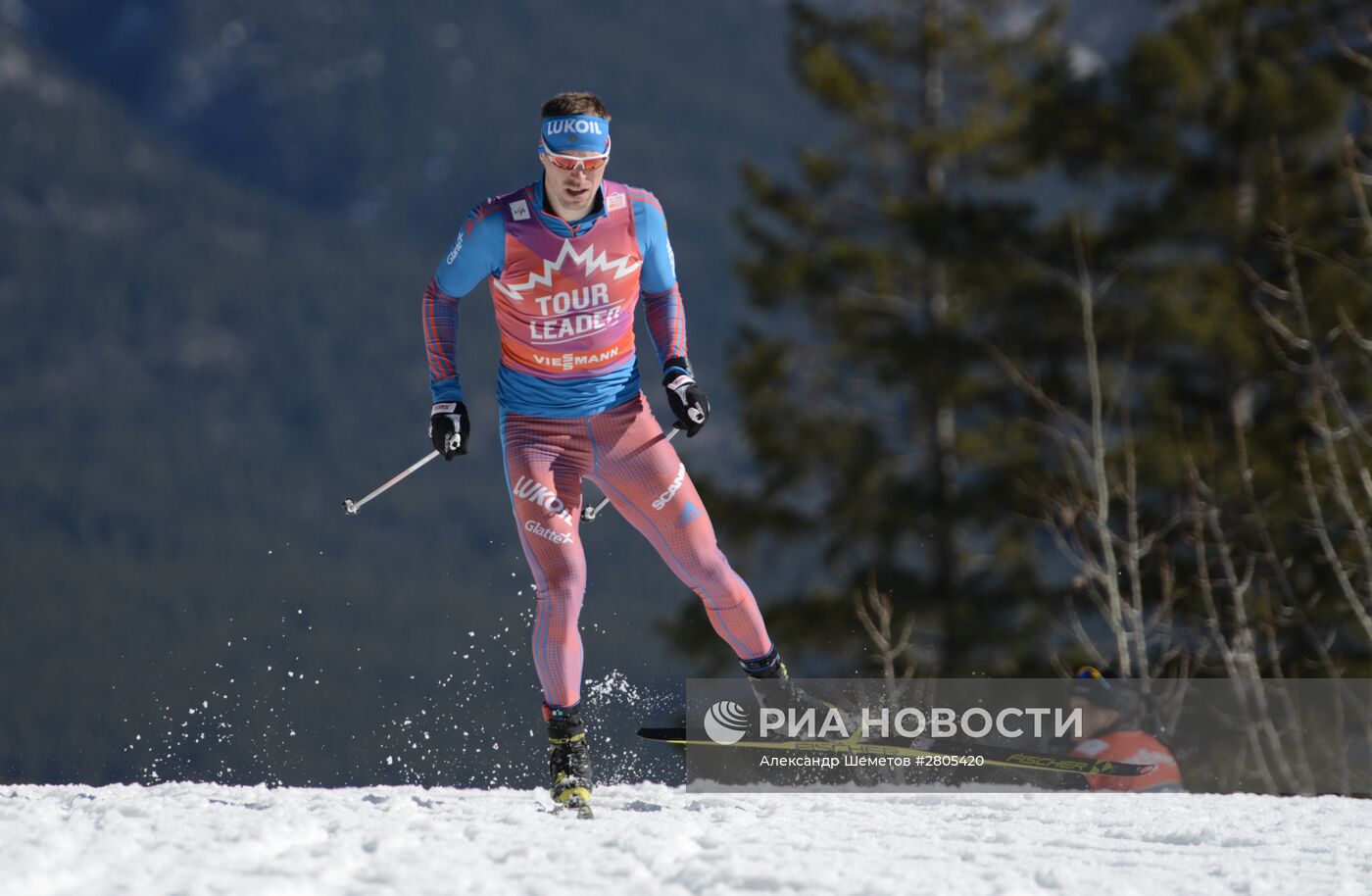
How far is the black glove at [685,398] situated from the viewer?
16.7ft

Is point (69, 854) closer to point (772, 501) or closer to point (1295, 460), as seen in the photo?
point (1295, 460)

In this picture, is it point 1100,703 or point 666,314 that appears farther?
point 1100,703

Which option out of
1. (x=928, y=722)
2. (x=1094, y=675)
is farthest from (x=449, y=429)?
(x=1094, y=675)

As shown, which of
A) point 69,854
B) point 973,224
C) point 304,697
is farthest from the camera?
point 304,697

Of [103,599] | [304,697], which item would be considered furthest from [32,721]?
[103,599]

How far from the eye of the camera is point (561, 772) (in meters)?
4.84

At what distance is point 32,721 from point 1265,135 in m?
113

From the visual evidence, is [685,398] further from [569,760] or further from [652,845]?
[652,845]

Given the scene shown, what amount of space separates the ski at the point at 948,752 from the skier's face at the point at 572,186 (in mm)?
1947

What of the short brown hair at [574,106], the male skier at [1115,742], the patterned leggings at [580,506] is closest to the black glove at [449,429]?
the patterned leggings at [580,506]

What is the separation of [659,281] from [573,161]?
1.99 ft

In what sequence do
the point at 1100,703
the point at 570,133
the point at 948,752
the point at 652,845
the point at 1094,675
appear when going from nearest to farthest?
the point at 652,845 < the point at 570,133 < the point at 948,752 < the point at 1100,703 < the point at 1094,675

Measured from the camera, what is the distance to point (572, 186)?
488 cm

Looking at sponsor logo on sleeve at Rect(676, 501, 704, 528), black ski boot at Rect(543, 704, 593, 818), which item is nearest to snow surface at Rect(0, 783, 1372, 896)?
black ski boot at Rect(543, 704, 593, 818)
